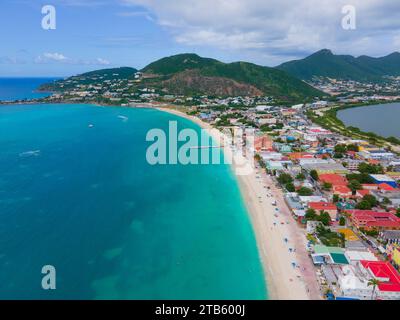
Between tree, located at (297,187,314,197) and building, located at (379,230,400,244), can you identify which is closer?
building, located at (379,230,400,244)

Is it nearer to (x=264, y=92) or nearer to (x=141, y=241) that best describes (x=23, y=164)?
(x=141, y=241)

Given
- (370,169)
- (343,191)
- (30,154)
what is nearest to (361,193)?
(343,191)

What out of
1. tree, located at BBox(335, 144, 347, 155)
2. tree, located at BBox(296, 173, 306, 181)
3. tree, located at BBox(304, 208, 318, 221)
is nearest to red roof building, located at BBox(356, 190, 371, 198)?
tree, located at BBox(296, 173, 306, 181)

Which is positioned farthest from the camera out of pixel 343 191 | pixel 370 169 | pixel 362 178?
pixel 370 169

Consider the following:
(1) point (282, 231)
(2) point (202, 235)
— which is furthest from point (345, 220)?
(2) point (202, 235)

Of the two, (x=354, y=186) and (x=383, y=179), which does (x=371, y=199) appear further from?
(x=383, y=179)

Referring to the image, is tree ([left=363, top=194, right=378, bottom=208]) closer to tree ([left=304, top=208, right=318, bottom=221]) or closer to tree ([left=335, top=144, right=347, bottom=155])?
tree ([left=304, top=208, right=318, bottom=221])

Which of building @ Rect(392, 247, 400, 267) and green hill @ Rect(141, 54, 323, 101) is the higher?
green hill @ Rect(141, 54, 323, 101)
